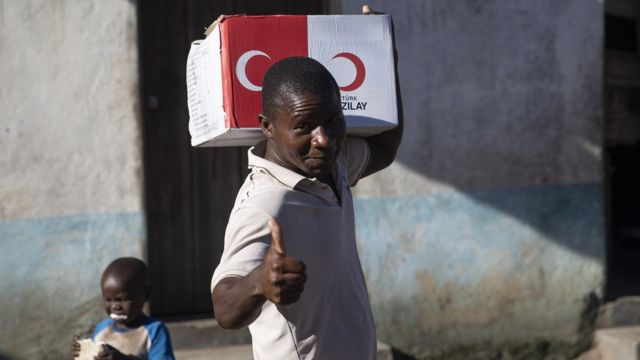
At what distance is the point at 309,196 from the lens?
2254 mm

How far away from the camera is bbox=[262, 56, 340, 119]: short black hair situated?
7.13ft

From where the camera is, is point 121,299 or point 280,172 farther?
point 121,299

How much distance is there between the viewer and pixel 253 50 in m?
2.62

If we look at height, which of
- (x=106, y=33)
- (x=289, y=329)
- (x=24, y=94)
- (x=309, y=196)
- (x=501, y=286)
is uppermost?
(x=106, y=33)

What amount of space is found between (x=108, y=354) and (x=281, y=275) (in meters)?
1.77

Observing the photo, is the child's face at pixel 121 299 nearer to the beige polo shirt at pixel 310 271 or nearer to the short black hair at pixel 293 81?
the beige polo shirt at pixel 310 271

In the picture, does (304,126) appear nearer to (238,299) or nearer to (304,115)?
(304,115)

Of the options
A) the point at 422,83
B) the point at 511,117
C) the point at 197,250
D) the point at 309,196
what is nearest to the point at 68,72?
the point at 197,250

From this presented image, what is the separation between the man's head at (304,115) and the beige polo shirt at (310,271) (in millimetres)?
56

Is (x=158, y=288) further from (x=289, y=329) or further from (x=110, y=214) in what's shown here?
(x=289, y=329)

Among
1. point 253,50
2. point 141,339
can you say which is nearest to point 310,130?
point 253,50

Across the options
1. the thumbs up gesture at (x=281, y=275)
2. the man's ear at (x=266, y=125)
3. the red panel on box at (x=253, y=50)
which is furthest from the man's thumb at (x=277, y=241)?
the red panel on box at (x=253, y=50)

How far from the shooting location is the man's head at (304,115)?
2166 millimetres

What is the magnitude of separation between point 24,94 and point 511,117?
291 centimetres
